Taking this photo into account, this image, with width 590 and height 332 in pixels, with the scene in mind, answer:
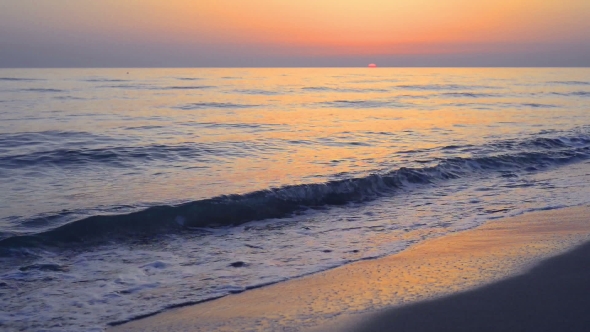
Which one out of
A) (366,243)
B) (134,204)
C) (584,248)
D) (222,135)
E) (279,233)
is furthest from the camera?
(222,135)

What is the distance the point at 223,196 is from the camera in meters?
10.6

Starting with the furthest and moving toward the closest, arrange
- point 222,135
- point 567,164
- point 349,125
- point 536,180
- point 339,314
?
point 349,125
point 222,135
point 567,164
point 536,180
point 339,314

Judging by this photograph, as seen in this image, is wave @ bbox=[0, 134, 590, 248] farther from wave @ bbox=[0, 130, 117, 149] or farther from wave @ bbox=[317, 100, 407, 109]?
wave @ bbox=[317, 100, 407, 109]

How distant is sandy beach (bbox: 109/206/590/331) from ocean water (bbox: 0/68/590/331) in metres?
0.41

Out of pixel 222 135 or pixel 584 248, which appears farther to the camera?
pixel 222 135

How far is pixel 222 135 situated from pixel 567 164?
10.9 meters

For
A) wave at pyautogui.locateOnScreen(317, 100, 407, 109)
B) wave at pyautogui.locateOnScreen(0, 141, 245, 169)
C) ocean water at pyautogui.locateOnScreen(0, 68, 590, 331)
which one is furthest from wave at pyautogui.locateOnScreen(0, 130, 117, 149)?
wave at pyautogui.locateOnScreen(317, 100, 407, 109)

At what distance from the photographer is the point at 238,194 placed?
1080 centimetres

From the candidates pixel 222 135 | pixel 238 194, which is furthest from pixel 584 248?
pixel 222 135

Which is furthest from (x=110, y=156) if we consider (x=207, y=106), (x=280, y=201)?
(x=207, y=106)

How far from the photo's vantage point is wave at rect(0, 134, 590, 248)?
28.5 ft

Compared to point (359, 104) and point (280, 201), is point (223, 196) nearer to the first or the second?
point (280, 201)

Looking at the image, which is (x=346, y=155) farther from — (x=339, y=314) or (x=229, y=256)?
(x=339, y=314)

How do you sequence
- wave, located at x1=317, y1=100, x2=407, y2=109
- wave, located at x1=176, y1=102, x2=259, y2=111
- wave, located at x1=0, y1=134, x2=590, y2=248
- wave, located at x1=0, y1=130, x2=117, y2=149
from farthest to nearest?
wave, located at x1=317, y1=100, x2=407, y2=109 → wave, located at x1=176, y1=102, x2=259, y2=111 → wave, located at x1=0, y1=130, x2=117, y2=149 → wave, located at x1=0, y1=134, x2=590, y2=248
